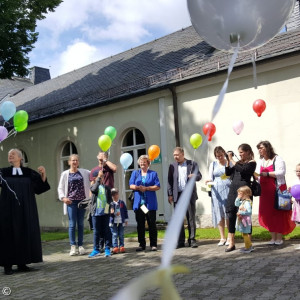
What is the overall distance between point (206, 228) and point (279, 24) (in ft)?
24.0

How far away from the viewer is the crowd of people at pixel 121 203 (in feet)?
18.7

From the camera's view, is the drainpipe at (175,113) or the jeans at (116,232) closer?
the jeans at (116,232)

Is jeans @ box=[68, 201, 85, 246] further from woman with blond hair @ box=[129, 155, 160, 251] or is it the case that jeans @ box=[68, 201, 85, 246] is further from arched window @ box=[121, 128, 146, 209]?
Result: arched window @ box=[121, 128, 146, 209]

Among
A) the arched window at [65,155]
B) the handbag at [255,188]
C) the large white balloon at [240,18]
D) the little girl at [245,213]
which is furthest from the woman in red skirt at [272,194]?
the arched window at [65,155]

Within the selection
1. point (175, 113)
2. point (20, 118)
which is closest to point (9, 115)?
point (20, 118)

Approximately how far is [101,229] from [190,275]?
240 cm

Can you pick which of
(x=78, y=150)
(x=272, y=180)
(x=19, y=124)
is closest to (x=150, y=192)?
(x=272, y=180)

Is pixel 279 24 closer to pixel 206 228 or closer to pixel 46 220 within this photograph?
pixel 206 228

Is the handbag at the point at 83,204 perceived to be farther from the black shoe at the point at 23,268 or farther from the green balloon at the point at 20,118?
the green balloon at the point at 20,118

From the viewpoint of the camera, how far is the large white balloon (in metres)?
3.04

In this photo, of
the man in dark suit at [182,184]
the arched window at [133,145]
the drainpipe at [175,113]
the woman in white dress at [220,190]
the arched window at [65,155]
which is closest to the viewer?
the woman in white dress at [220,190]

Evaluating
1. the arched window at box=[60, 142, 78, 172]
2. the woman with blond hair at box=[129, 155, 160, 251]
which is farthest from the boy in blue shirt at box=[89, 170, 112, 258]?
the arched window at box=[60, 142, 78, 172]

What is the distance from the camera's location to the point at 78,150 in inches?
531

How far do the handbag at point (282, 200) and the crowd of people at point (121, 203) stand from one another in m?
0.06
